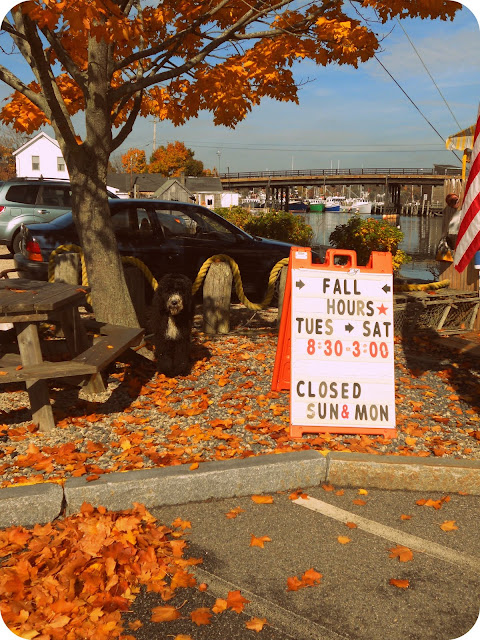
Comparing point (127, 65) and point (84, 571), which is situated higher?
point (127, 65)

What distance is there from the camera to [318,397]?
5.11 metres

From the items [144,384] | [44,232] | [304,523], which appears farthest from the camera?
[44,232]

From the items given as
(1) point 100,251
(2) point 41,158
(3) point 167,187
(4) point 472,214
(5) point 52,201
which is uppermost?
(2) point 41,158

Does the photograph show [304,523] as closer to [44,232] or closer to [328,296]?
[328,296]

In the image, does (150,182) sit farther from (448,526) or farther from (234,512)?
(448,526)

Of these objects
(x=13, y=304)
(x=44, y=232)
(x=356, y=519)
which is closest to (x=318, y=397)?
(x=356, y=519)

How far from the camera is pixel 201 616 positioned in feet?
9.45

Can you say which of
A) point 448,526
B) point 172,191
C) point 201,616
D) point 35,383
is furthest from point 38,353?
point 172,191

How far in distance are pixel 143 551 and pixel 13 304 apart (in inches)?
94.9

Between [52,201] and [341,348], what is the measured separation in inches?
606

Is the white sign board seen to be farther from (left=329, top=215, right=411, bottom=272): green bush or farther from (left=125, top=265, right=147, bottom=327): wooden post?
(left=329, top=215, right=411, bottom=272): green bush

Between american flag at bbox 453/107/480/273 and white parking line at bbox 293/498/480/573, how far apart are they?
2.57 metres

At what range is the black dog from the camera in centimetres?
648

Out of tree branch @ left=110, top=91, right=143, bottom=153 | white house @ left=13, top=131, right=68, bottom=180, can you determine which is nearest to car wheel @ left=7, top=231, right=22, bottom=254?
tree branch @ left=110, top=91, right=143, bottom=153
